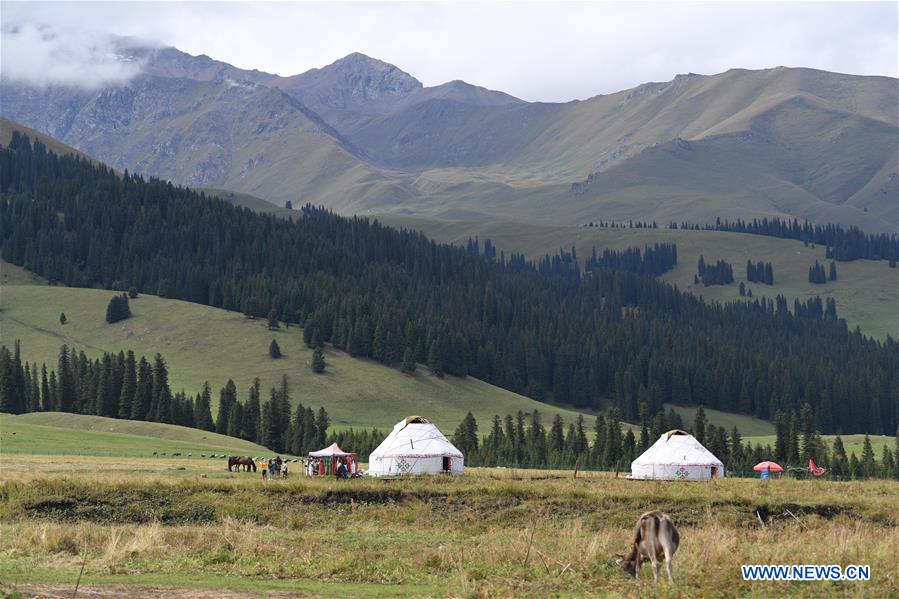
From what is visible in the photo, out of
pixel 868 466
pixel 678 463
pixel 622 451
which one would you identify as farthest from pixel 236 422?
pixel 868 466

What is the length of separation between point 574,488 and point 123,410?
105 metres

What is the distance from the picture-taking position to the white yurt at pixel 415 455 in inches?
3255

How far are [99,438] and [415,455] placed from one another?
38.6 meters

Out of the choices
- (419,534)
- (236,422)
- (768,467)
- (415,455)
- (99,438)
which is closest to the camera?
(419,534)

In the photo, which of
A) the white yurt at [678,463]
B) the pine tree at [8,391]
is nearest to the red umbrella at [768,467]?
the white yurt at [678,463]

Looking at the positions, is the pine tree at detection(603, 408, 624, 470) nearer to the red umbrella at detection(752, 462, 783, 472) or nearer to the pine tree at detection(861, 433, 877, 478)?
the pine tree at detection(861, 433, 877, 478)

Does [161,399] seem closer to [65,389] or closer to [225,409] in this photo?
[225,409]

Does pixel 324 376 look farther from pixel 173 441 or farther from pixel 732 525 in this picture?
pixel 732 525

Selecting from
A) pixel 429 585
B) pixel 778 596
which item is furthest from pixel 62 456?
pixel 778 596

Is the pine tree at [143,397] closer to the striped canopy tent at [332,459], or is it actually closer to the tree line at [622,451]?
the tree line at [622,451]

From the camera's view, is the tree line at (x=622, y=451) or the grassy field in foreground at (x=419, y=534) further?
the tree line at (x=622, y=451)

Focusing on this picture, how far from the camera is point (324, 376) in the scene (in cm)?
19288

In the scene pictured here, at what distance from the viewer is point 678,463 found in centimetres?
9012

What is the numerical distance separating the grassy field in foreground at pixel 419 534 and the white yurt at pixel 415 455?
12281mm
